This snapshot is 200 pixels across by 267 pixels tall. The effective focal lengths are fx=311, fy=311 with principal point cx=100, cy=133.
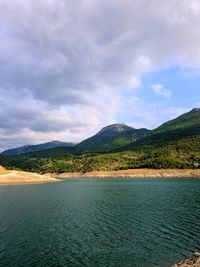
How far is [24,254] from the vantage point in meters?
33.6

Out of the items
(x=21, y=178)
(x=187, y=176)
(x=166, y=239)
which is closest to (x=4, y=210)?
(x=166, y=239)

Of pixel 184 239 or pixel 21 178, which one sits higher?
pixel 21 178

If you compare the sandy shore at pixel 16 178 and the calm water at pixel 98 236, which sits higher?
the sandy shore at pixel 16 178

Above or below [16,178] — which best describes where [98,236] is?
below

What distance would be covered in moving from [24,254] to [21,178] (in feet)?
434

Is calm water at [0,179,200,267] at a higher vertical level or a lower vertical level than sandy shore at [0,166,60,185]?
lower

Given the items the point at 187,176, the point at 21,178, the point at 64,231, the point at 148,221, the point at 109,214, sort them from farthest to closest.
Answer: the point at 187,176 < the point at 21,178 < the point at 109,214 < the point at 148,221 < the point at 64,231

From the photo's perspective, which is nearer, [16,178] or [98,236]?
[98,236]

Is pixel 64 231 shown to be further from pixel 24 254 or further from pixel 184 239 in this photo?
pixel 184 239

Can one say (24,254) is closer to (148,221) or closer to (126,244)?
(126,244)

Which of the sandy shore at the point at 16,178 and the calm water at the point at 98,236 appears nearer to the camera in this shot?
the calm water at the point at 98,236

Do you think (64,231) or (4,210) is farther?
(4,210)

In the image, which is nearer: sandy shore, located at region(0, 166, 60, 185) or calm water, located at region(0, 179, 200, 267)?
calm water, located at region(0, 179, 200, 267)

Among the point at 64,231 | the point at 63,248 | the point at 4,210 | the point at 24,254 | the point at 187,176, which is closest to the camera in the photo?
the point at 24,254
